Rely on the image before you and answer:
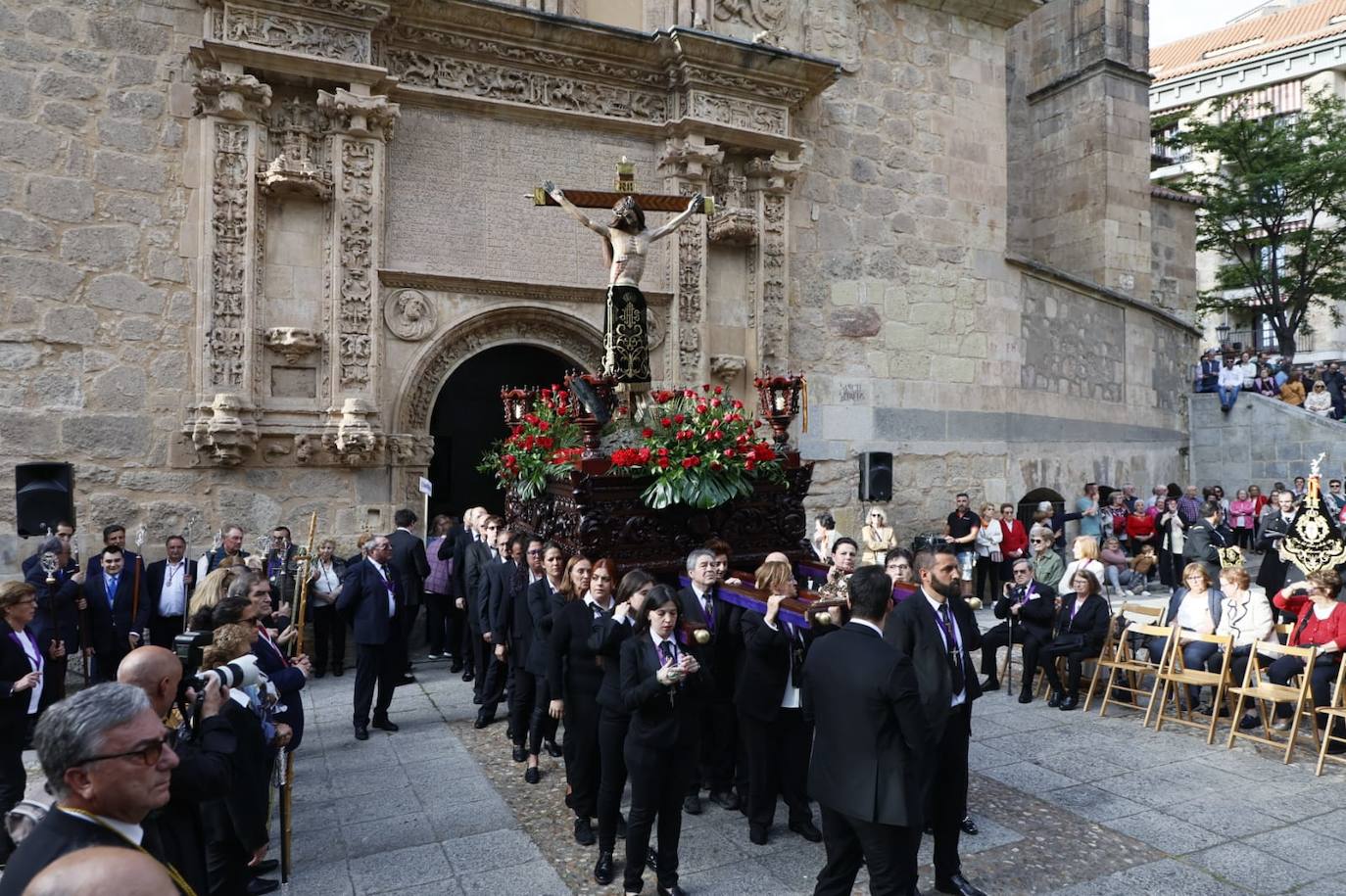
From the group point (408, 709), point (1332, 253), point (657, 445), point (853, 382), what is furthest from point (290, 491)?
point (1332, 253)

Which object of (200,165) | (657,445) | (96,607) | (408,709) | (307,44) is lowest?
(408,709)

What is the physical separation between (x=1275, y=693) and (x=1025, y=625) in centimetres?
221

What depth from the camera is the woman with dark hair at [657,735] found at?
4.37 m

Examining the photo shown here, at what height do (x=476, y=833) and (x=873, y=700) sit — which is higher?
(x=873, y=700)

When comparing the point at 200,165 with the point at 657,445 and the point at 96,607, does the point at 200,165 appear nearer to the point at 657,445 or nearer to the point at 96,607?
the point at 96,607

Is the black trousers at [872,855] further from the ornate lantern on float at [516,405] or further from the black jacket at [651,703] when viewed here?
the ornate lantern on float at [516,405]

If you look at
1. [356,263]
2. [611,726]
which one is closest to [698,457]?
[611,726]

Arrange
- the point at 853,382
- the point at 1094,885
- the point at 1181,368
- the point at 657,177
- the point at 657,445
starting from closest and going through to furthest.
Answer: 1. the point at 1094,885
2. the point at 657,445
3. the point at 657,177
4. the point at 853,382
5. the point at 1181,368

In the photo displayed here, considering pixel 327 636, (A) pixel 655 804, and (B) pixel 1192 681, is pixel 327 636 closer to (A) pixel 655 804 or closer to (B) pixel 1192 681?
(A) pixel 655 804

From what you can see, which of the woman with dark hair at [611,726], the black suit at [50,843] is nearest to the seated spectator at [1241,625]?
the woman with dark hair at [611,726]

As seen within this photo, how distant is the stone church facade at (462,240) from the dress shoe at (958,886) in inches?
312

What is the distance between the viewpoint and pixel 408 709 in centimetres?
820

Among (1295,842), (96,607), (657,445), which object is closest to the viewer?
(1295,842)

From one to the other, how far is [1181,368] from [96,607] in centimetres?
2033
